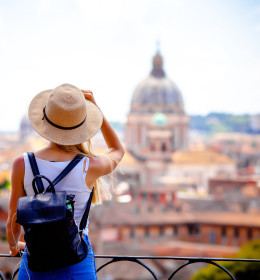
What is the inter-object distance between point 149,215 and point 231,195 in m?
9.73

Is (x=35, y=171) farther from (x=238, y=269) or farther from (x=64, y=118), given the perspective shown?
(x=238, y=269)

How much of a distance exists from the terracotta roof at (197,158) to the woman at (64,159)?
36107 mm

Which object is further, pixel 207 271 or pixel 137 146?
pixel 137 146

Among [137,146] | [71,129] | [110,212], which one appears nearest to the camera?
[71,129]

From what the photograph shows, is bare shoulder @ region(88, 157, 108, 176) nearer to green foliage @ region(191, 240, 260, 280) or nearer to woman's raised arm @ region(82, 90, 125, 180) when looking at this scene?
woman's raised arm @ region(82, 90, 125, 180)

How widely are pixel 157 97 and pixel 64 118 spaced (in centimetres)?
4578

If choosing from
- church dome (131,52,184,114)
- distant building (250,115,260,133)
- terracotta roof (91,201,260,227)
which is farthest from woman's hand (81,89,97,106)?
distant building (250,115,260,133)

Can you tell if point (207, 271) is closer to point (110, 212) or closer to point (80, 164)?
point (110, 212)

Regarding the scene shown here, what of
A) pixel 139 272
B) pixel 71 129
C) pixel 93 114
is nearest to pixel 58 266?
pixel 71 129

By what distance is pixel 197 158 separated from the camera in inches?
1538

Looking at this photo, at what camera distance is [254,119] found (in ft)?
371

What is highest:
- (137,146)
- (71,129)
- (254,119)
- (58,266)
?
(71,129)

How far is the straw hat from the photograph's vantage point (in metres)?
1.45

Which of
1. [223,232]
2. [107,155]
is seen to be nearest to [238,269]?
[223,232]
